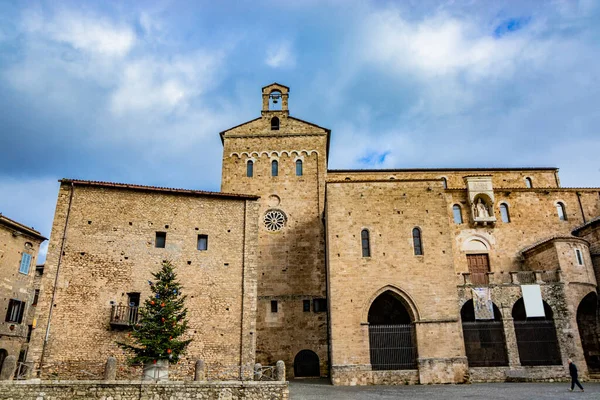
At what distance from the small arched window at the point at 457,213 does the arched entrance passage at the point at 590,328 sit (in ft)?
25.9

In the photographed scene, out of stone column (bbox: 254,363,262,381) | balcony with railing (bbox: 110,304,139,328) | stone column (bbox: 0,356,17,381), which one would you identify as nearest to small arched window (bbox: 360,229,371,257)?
stone column (bbox: 254,363,262,381)

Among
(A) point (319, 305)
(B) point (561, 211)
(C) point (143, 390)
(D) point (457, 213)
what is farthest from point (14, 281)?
(B) point (561, 211)

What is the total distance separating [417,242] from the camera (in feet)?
75.5

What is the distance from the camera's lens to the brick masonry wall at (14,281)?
24578mm

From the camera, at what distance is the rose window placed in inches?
1123

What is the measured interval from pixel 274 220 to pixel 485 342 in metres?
14.1

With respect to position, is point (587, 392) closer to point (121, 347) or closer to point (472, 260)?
point (472, 260)

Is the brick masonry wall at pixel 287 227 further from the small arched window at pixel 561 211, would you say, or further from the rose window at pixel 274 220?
the small arched window at pixel 561 211

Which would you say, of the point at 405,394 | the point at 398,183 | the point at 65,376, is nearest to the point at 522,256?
the point at 398,183

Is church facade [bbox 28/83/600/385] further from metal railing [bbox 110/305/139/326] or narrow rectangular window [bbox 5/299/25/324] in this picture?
narrow rectangular window [bbox 5/299/25/324]

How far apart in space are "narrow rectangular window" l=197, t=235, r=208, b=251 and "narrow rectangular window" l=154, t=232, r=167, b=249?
1513 mm

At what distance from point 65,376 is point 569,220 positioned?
2920cm

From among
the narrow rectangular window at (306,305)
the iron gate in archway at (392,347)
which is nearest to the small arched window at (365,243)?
the iron gate in archway at (392,347)

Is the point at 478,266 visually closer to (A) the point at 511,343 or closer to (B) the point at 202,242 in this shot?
(A) the point at 511,343
